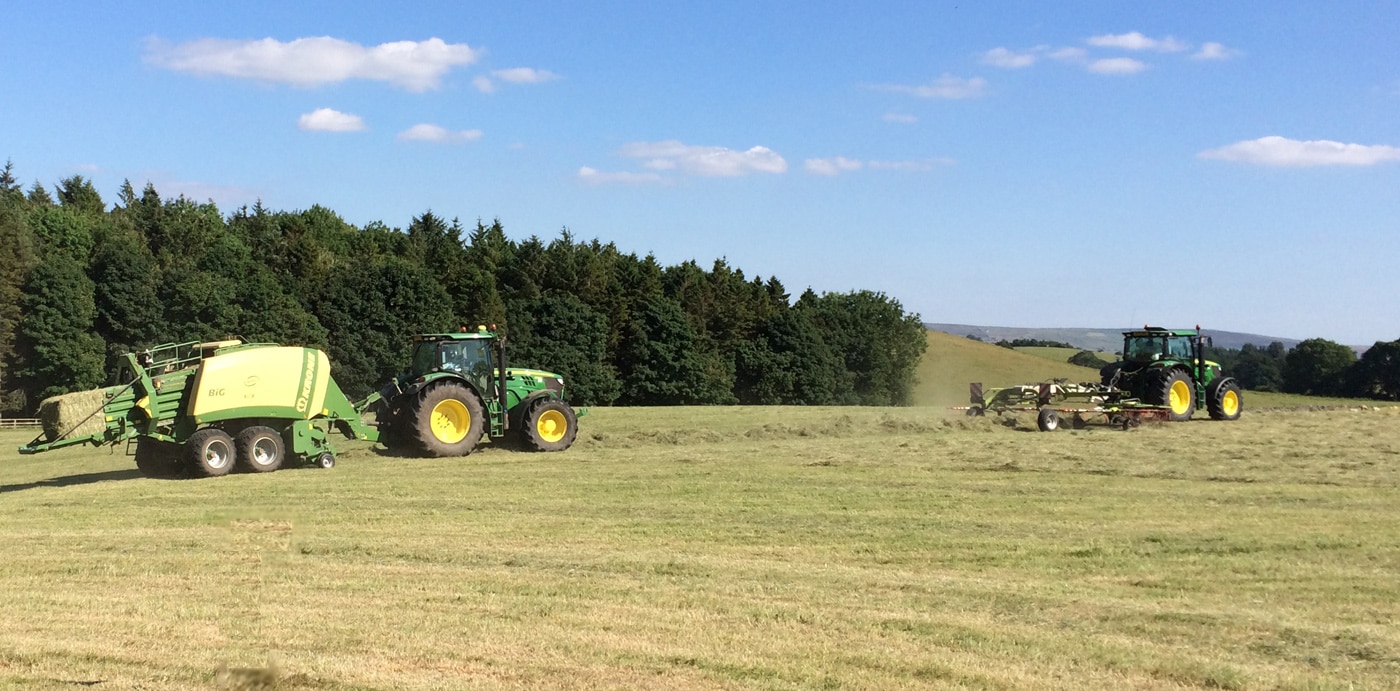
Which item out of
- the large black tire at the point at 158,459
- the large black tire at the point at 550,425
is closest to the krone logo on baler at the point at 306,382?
the large black tire at the point at 158,459

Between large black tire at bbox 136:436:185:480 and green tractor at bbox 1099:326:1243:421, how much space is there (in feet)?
60.8

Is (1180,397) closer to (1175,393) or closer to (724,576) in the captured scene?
(1175,393)

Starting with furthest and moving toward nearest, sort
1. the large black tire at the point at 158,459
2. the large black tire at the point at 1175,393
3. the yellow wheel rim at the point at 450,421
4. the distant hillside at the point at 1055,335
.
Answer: the distant hillside at the point at 1055,335
the large black tire at the point at 1175,393
the yellow wheel rim at the point at 450,421
the large black tire at the point at 158,459

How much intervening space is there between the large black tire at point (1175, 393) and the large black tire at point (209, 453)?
1830cm

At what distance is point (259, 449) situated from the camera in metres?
17.9

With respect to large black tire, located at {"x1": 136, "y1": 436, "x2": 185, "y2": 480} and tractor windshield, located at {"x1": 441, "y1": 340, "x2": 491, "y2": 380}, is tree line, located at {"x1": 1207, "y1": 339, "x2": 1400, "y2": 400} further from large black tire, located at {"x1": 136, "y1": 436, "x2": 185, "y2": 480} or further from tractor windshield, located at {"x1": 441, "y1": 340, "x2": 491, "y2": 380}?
large black tire, located at {"x1": 136, "y1": 436, "x2": 185, "y2": 480}

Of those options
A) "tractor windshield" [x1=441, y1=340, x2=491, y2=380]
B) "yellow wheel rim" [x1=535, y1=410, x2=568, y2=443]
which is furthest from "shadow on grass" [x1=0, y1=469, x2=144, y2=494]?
"yellow wheel rim" [x1=535, y1=410, x2=568, y2=443]

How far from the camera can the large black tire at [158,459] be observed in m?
18.0

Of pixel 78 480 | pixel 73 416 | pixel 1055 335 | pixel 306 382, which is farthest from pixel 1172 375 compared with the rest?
pixel 1055 335

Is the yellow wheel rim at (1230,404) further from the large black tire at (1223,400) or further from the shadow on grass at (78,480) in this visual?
the shadow on grass at (78,480)

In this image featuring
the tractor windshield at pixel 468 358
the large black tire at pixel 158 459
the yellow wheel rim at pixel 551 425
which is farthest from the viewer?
the yellow wheel rim at pixel 551 425

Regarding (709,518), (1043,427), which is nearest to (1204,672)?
(709,518)

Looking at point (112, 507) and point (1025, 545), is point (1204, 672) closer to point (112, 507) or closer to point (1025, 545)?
point (1025, 545)

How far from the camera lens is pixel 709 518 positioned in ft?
41.3
